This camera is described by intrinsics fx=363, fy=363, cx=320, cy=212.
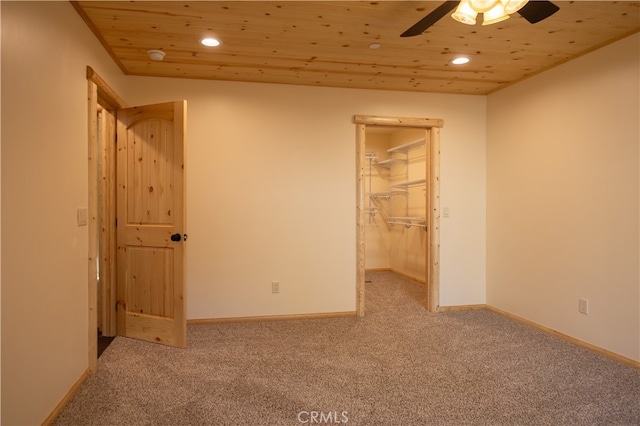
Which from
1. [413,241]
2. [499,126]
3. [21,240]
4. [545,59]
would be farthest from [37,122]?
[413,241]

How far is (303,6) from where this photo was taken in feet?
7.53

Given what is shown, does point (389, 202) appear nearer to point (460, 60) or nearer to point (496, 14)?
point (460, 60)

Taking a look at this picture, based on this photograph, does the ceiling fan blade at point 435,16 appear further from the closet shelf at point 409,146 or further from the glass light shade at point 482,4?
the closet shelf at point 409,146

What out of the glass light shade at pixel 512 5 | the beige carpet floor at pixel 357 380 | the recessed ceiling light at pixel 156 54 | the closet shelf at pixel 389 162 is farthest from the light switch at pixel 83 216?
the closet shelf at pixel 389 162

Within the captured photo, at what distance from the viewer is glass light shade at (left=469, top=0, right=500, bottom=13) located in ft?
5.99

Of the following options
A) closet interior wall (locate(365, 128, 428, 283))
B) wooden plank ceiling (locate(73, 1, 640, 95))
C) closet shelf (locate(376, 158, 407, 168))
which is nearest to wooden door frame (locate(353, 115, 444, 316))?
wooden plank ceiling (locate(73, 1, 640, 95))

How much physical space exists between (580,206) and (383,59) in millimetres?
2070

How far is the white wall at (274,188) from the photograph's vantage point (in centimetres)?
361

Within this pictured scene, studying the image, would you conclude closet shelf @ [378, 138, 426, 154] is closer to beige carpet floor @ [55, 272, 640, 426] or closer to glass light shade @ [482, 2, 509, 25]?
beige carpet floor @ [55, 272, 640, 426]

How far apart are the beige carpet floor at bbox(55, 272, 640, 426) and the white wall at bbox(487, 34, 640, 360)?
346mm

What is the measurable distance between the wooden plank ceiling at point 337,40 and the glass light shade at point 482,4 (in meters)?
0.49

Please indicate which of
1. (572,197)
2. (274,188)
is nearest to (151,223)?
(274,188)

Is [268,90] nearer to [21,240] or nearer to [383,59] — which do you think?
[383,59]

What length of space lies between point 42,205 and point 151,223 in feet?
4.04
